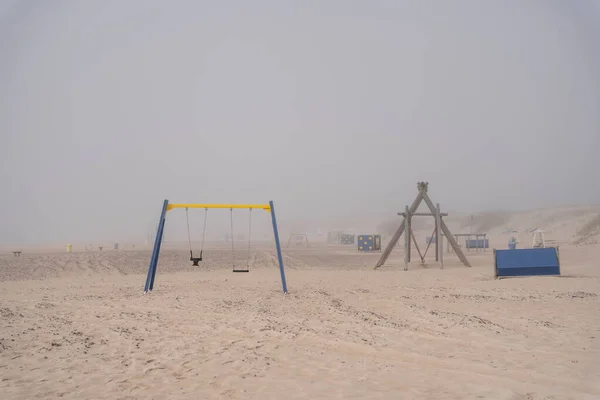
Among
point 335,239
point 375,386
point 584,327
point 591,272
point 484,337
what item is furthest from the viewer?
point 335,239

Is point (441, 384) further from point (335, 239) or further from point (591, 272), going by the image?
point (335, 239)

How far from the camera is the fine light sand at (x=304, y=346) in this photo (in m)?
4.84

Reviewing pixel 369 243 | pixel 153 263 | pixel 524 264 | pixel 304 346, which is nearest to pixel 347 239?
pixel 369 243

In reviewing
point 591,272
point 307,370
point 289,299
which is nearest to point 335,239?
point 591,272

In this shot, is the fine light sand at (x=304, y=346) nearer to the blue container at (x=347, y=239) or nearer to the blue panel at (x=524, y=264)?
the blue panel at (x=524, y=264)

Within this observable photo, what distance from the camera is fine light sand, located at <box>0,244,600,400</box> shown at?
15.9 ft

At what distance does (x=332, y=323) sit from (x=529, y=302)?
4.80m

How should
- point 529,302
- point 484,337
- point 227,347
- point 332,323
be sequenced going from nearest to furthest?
point 227,347, point 484,337, point 332,323, point 529,302

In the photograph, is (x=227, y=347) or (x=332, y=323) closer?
Result: (x=227, y=347)

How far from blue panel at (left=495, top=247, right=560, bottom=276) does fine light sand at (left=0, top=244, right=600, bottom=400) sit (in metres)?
3.16

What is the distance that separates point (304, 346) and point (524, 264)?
35.3 feet

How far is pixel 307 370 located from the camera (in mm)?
5477

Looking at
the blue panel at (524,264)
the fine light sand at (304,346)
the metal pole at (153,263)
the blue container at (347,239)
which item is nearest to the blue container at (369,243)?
the blue container at (347,239)

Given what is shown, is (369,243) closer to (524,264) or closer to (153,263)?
(524,264)
